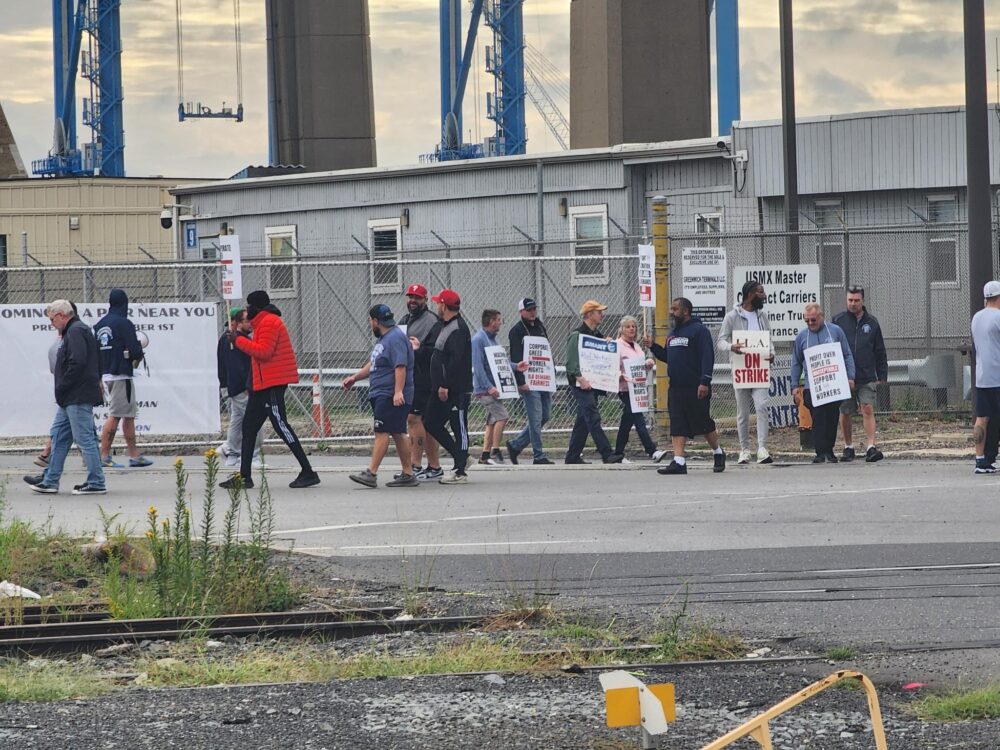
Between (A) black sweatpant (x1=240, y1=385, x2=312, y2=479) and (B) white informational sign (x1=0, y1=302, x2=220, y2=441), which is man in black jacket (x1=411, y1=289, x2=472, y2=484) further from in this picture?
(B) white informational sign (x1=0, y1=302, x2=220, y2=441)

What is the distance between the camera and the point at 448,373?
1487 centimetres

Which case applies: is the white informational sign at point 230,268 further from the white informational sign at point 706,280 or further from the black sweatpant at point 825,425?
the black sweatpant at point 825,425

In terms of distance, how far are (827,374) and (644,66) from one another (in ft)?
93.0

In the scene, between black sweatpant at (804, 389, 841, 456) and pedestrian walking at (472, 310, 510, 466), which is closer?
black sweatpant at (804, 389, 841, 456)

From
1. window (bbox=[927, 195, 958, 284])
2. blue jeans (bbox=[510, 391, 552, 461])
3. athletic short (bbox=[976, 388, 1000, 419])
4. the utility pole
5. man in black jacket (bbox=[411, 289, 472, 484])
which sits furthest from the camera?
window (bbox=[927, 195, 958, 284])

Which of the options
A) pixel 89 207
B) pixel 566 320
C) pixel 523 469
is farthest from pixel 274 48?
pixel 523 469

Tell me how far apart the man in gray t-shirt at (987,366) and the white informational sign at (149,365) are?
866cm

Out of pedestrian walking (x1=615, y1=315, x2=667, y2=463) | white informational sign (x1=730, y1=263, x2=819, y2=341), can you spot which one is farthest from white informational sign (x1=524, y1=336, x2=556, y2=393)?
white informational sign (x1=730, y1=263, x2=819, y2=341)

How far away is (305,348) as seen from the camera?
28625 mm

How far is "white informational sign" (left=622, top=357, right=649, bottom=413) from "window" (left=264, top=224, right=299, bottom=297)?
1279cm

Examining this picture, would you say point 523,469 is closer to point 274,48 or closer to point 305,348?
point 305,348

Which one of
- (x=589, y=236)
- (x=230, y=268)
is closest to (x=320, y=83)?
(x=589, y=236)

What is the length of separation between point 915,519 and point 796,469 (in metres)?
4.22

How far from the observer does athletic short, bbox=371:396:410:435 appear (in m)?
14.2
